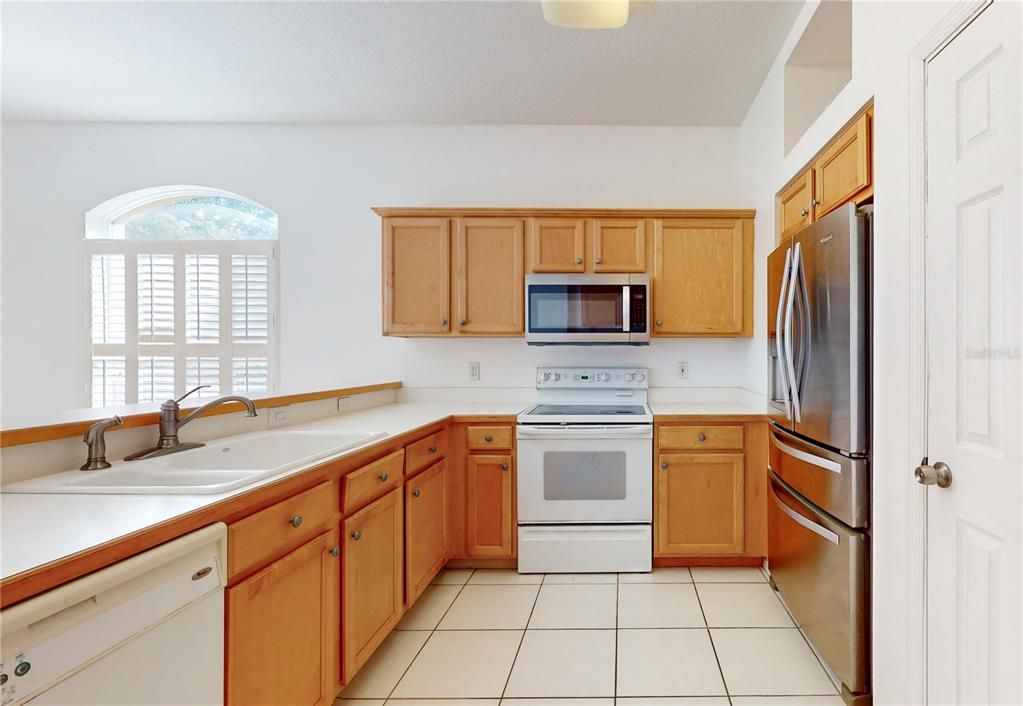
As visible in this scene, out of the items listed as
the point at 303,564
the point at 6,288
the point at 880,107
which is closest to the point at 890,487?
the point at 880,107

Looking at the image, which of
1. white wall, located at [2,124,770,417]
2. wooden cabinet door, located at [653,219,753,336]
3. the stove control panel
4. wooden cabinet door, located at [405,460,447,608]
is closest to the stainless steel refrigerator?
wooden cabinet door, located at [653,219,753,336]

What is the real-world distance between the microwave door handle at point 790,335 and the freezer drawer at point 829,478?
0.14 meters

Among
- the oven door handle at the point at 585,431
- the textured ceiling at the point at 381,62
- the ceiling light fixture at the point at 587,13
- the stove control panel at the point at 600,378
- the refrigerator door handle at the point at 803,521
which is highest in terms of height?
the textured ceiling at the point at 381,62

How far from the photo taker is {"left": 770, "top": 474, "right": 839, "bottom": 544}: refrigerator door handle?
1680 millimetres

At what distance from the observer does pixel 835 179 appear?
1836 mm

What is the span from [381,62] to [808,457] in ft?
9.07

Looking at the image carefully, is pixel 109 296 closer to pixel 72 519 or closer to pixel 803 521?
pixel 72 519

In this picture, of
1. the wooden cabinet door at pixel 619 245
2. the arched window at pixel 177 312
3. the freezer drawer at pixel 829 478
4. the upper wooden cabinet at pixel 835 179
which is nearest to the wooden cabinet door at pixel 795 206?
the upper wooden cabinet at pixel 835 179

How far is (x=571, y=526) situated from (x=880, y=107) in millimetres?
Answer: 2197

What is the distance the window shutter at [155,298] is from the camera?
3361 millimetres

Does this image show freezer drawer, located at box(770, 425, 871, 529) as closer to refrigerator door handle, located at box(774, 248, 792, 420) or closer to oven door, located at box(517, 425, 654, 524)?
refrigerator door handle, located at box(774, 248, 792, 420)

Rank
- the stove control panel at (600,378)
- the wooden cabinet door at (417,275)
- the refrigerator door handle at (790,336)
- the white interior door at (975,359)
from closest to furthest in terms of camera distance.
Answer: the white interior door at (975,359) → the refrigerator door handle at (790,336) → the wooden cabinet door at (417,275) → the stove control panel at (600,378)

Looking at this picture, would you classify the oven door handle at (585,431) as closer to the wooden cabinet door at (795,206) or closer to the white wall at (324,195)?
the white wall at (324,195)

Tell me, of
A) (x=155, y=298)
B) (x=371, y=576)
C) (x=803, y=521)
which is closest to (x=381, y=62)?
(x=155, y=298)
